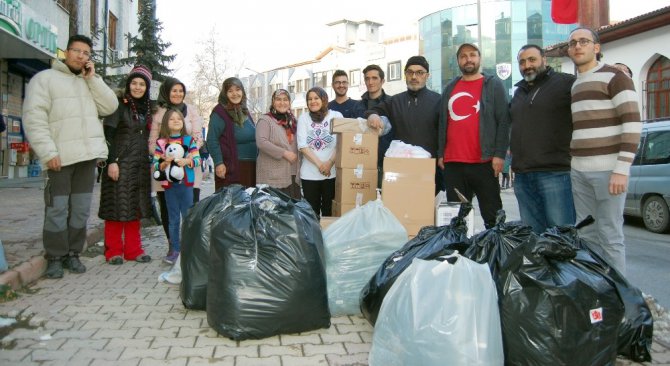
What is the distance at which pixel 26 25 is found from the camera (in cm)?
1068

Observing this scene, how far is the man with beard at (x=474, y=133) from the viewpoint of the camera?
4137mm

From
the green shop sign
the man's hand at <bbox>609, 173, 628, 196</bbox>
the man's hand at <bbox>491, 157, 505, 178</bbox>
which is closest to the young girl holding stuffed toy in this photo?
the man's hand at <bbox>491, 157, 505, 178</bbox>

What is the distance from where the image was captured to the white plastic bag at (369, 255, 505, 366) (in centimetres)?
228

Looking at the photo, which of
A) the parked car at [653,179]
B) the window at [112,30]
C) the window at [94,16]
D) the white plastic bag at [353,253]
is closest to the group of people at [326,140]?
the white plastic bag at [353,253]

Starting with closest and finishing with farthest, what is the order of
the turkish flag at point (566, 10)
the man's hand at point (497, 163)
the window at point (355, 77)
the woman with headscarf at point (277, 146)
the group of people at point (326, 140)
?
1. the group of people at point (326, 140)
2. the man's hand at point (497, 163)
3. the woman with headscarf at point (277, 146)
4. the turkish flag at point (566, 10)
5. the window at point (355, 77)

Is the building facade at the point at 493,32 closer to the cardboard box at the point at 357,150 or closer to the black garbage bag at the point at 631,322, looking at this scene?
the cardboard box at the point at 357,150

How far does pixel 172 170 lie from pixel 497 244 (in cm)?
308

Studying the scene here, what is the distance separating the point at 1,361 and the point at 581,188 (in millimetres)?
3689

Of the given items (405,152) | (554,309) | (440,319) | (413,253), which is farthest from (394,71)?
(440,319)

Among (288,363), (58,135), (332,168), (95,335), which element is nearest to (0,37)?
(58,135)

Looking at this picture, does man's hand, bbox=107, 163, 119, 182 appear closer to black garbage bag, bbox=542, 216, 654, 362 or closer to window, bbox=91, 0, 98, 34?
black garbage bag, bbox=542, 216, 654, 362

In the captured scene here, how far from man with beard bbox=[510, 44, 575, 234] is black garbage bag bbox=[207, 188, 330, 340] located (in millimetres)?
1797

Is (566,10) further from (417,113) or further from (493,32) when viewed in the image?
(493,32)

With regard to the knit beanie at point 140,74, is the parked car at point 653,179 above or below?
below
